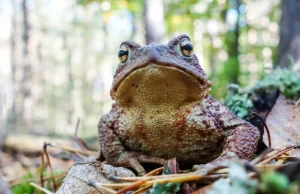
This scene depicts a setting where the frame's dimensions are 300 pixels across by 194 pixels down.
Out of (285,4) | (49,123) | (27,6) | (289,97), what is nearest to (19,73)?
(27,6)

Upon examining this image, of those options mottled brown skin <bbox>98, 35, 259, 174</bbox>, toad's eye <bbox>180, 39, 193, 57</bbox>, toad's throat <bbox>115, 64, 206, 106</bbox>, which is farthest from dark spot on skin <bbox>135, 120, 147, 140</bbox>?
toad's eye <bbox>180, 39, 193, 57</bbox>

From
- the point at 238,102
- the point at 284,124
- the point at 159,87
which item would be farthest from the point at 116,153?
the point at 238,102

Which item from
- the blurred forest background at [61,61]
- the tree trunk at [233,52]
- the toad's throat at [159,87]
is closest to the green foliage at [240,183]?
the toad's throat at [159,87]

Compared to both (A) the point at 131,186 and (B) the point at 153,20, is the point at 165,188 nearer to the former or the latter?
(A) the point at 131,186

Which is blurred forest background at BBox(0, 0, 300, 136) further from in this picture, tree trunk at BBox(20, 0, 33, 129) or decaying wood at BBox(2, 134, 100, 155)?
decaying wood at BBox(2, 134, 100, 155)

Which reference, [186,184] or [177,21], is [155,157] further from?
[177,21]
